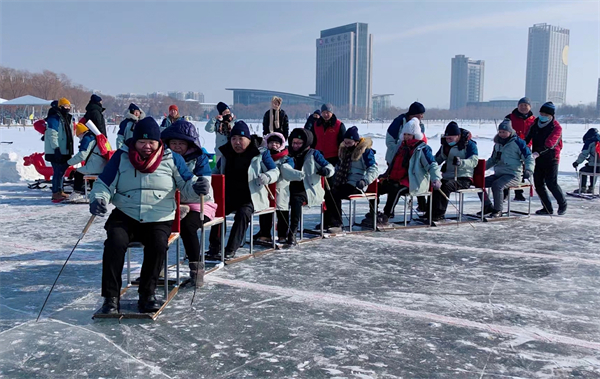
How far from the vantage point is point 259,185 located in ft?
19.8

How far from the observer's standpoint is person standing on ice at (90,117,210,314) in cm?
415

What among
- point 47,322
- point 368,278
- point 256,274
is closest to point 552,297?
point 368,278

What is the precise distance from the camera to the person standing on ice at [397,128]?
8.33 metres

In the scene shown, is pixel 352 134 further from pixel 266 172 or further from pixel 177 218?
pixel 177 218

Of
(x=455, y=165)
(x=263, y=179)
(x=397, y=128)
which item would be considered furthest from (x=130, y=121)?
(x=455, y=165)

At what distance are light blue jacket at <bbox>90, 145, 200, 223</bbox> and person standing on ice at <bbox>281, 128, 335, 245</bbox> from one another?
8.34 feet

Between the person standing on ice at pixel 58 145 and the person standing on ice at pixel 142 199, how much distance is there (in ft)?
20.5

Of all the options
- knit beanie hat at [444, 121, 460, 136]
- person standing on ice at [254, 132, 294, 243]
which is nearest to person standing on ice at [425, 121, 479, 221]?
knit beanie hat at [444, 121, 460, 136]

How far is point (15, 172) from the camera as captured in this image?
12930 mm

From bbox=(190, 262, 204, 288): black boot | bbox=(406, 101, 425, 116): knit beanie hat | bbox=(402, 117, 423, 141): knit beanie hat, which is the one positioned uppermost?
bbox=(406, 101, 425, 116): knit beanie hat

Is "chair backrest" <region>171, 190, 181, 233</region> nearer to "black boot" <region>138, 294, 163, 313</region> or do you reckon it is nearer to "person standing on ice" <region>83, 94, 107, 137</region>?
"black boot" <region>138, 294, 163, 313</region>

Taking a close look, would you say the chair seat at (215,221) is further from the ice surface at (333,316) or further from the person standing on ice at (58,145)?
the person standing on ice at (58,145)

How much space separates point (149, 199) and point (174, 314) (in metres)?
0.86

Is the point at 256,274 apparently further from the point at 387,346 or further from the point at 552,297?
the point at 552,297
